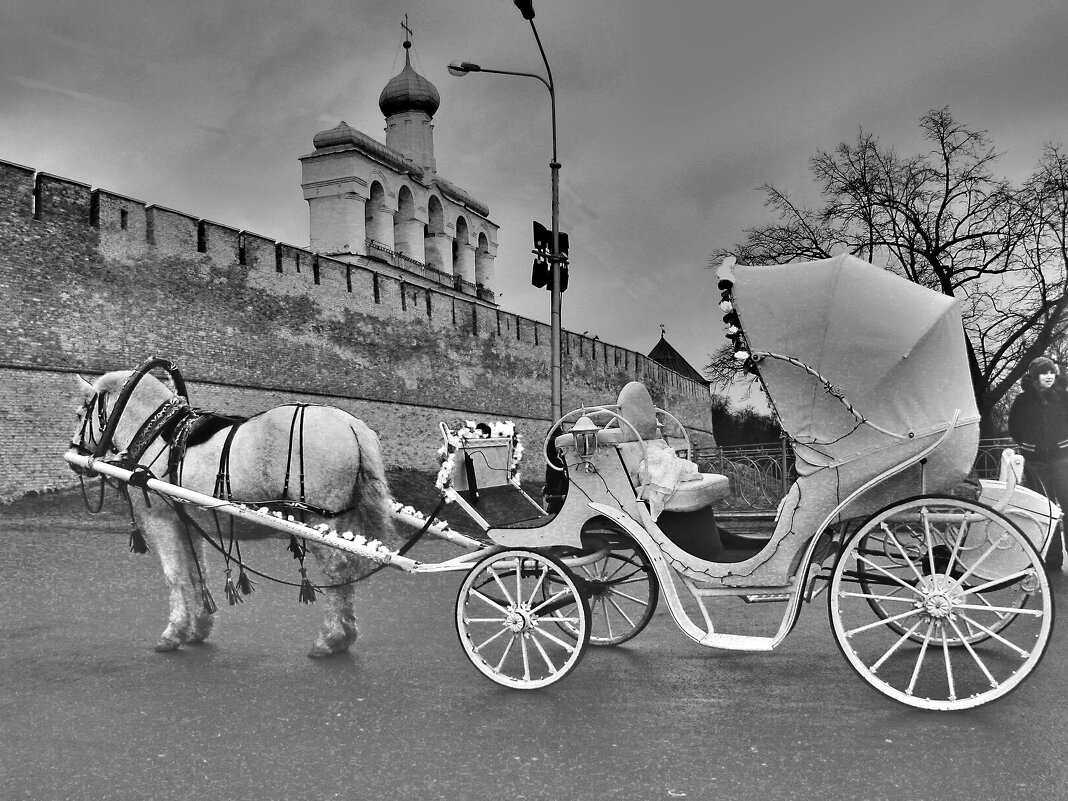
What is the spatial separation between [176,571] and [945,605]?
3882mm

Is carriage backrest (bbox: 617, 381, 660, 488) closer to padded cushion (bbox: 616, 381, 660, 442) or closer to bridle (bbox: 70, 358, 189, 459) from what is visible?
padded cushion (bbox: 616, 381, 660, 442)

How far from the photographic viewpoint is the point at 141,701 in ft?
12.7

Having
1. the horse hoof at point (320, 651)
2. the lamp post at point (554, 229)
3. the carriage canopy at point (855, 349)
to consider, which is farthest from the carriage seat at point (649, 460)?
the lamp post at point (554, 229)

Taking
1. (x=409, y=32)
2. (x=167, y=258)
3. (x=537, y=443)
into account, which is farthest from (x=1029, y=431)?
(x=409, y=32)

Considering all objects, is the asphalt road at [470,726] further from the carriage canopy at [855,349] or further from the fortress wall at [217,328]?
the fortress wall at [217,328]

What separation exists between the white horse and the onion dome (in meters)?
38.6

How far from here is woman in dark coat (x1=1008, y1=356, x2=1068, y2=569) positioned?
7129 millimetres

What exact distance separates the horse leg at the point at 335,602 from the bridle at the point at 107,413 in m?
1.22

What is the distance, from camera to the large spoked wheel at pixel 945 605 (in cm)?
341

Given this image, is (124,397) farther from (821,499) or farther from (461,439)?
(821,499)

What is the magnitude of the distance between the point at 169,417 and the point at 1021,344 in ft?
59.1

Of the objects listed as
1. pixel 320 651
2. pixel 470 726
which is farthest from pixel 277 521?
pixel 470 726

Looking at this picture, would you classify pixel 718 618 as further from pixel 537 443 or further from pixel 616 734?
pixel 537 443

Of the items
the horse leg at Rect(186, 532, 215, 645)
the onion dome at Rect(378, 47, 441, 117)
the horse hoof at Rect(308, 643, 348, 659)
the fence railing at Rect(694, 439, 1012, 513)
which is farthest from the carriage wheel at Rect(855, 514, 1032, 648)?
the onion dome at Rect(378, 47, 441, 117)
